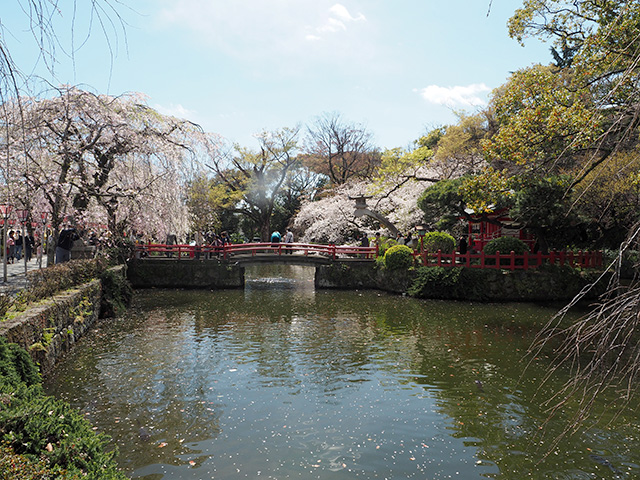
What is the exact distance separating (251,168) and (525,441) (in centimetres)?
3087

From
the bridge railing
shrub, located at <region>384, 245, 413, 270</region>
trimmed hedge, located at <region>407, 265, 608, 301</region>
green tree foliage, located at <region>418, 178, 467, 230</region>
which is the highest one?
green tree foliage, located at <region>418, 178, 467, 230</region>

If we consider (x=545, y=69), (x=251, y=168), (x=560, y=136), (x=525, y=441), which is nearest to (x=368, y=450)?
(x=525, y=441)

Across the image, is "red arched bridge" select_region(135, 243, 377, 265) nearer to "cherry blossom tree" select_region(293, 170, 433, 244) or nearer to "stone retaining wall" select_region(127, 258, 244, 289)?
"stone retaining wall" select_region(127, 258, 244, 289)

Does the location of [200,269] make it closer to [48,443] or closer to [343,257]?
[343,257]

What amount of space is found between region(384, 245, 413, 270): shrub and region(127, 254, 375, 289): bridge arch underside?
1.81 metres

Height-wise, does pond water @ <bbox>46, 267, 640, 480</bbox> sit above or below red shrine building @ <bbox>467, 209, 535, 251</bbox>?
below

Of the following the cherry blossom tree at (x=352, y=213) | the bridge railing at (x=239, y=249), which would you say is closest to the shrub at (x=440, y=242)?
the bridge railing at (x=239, y=249)

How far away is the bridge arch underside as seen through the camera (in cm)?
1973

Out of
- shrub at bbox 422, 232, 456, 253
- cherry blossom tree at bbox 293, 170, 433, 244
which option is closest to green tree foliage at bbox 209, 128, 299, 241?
cherry blossom tree at bbox 293, 170, 433, 244


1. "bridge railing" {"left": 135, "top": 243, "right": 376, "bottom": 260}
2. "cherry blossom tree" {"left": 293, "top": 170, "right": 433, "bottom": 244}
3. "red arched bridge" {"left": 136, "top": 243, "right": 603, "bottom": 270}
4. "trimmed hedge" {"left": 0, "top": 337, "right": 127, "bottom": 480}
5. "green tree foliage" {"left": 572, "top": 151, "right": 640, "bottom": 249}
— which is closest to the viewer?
"trimmed hedge" {"left": 0, "top": 337, "right": 127, "bottom": 480}

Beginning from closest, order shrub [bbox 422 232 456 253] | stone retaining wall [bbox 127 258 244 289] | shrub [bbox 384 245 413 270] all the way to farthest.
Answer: shrub [bbox 422 232 456 253] → shrub [bbox 384 245 413 270] → stone retaining wall [bbox 127 258 244 289]

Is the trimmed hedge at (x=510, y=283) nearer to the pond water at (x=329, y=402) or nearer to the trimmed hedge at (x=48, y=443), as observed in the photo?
the pond water at (x=329, y=402)

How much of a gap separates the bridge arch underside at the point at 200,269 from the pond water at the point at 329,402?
740 cm

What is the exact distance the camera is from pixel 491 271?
54.1ft
